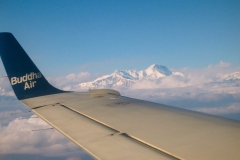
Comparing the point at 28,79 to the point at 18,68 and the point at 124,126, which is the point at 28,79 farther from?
the point at 124,126

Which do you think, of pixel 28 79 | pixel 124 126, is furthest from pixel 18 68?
pixel 124 126

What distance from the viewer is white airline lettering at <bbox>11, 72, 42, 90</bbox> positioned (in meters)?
4.73

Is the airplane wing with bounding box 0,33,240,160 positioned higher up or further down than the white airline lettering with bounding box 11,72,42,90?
further down

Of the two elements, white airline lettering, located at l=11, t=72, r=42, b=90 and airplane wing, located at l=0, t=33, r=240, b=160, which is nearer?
airplane wing, located at l=0, t=33, r=240, b=160

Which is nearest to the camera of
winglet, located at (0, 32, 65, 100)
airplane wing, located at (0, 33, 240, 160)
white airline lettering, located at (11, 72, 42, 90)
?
airplane wing, located at (0, 33, 240, 160)

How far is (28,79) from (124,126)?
325 cm

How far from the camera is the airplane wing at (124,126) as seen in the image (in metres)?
1.93

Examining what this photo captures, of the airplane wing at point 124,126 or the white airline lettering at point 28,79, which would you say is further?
the white airline lettering at point 28,79

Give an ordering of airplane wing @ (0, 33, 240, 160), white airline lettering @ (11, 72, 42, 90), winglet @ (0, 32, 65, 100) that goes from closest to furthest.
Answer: airplane wing @ (0, 33, 240, 160)
winglet @ (0, 32, 65, 100)
white airline lettering @ (11, 72, 42, 90)

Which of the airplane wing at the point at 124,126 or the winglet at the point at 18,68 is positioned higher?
the winglet at the point at 18,68

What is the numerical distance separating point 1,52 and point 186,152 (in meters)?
4.57

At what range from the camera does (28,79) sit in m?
4.95

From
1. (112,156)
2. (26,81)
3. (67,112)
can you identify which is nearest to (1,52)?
(26,81)

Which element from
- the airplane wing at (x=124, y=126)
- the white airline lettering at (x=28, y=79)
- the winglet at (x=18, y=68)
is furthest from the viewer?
the white airline lettering at (x=28, y=79)
